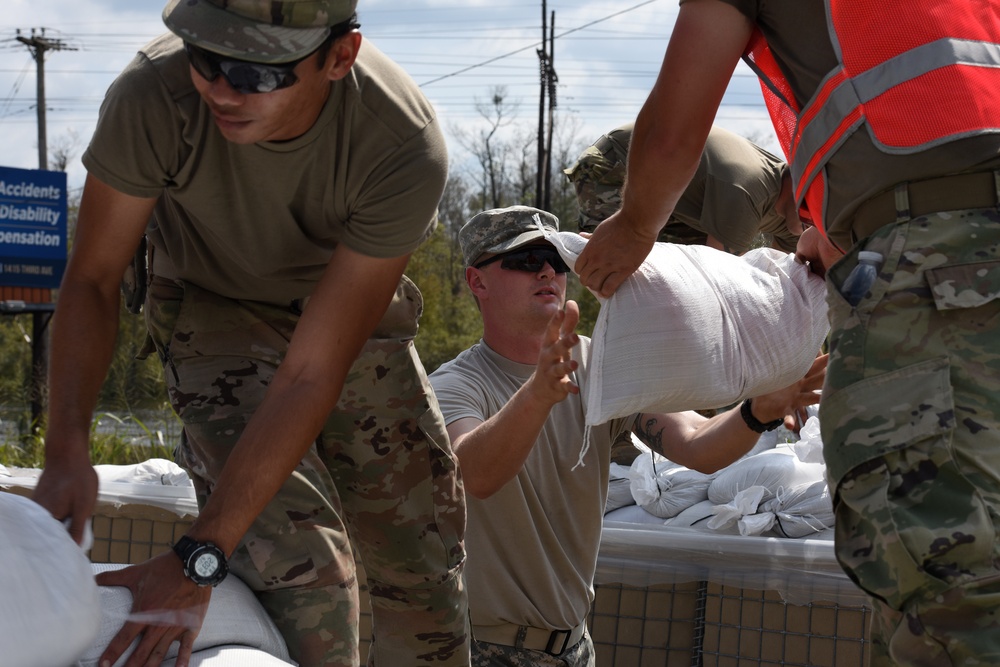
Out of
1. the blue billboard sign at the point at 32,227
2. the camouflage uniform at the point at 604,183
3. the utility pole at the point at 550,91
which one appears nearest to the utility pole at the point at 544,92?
the utility pole at the point at 550,91

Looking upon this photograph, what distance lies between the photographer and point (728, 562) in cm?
369

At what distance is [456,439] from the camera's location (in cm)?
330

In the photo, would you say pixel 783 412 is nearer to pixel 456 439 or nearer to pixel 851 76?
pixel 456 439

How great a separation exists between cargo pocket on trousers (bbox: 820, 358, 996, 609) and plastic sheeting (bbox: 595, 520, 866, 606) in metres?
1.84

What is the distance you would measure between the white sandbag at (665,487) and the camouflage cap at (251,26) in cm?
247

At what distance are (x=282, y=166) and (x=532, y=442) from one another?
1.06 m

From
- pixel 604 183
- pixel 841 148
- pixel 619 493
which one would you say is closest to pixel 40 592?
pixel 841 148

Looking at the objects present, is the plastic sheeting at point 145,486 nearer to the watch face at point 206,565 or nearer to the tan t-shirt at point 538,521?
the tan t-shirt at point 538,521

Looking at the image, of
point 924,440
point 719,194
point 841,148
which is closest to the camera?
point 924,440

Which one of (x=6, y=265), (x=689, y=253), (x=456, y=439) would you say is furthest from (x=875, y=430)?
(x=6, y=265)

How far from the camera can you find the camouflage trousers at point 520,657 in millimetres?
3270

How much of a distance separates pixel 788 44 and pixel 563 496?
1.72 metres

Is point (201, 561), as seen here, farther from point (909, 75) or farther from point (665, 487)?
point (665, 487)

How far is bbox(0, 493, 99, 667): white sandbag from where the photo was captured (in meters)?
1.53
